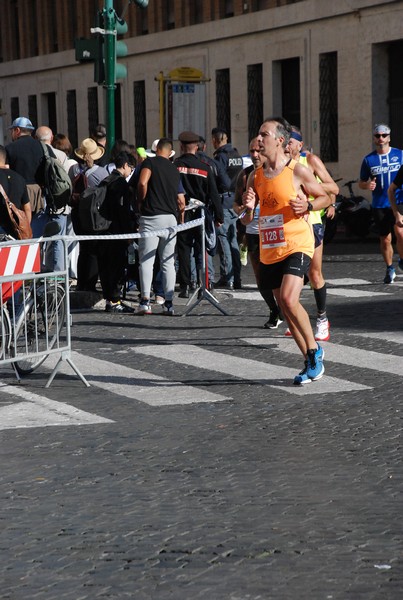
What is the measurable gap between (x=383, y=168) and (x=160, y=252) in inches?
157

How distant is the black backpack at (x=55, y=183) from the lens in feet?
48.7

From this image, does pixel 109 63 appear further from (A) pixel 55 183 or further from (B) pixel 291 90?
(B) pixel 291 90

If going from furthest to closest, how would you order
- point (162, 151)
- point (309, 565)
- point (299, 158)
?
point (162, 151) → point (299, 158) → point (309, 565)

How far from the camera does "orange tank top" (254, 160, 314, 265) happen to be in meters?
9.87

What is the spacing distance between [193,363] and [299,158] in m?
2.08

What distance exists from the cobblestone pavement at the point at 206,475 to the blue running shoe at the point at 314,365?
0.06 metres

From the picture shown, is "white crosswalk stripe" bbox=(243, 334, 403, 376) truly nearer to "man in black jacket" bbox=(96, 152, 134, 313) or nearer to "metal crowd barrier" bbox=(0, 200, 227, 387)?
"metal crowd barrier" bbox=(0, 200, 227, 387)

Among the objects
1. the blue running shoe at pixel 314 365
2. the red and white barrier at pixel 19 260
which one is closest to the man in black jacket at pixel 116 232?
the red and white barrier at pixel 19 260

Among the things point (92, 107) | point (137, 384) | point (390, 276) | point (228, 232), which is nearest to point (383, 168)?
point (390, 276)

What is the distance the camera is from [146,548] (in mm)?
5582

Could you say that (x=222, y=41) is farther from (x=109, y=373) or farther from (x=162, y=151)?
(x=109, y=373)

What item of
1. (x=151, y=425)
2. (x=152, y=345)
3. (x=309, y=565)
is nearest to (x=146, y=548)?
(x=309, y=565)

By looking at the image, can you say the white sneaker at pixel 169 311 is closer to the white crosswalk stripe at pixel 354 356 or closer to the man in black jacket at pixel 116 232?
the man in black jacket at pixel 116 232

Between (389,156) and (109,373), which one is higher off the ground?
(389,156)
